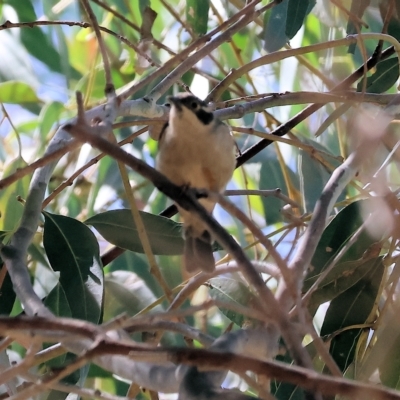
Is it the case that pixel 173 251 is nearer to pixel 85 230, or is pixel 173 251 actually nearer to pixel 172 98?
pixel 85 230

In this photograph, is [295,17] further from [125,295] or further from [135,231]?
[125,295]

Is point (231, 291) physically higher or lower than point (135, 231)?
lower

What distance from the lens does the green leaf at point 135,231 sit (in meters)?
1.97

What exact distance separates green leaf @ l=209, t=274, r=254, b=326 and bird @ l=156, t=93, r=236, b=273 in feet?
A: 0.55

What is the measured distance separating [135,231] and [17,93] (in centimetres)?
107

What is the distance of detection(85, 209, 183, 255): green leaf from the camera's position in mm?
1974

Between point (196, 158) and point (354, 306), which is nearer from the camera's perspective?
point (354, 306)

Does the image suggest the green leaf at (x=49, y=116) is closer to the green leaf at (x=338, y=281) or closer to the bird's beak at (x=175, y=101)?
the bird's beak at (x=175, y=101)

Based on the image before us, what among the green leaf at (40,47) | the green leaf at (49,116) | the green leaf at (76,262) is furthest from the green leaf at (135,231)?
the green leaf at (40,47)

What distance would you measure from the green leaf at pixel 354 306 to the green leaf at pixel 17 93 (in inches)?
59.4

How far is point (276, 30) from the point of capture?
221 centimetres

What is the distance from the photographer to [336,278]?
5.84ft

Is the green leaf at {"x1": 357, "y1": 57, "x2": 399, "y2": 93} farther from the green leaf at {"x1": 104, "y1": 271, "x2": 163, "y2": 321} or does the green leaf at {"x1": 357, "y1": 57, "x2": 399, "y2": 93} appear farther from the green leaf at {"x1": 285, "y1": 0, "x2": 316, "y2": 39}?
the green leaf at {"x1": 104, "y1": 271, "x2": 163, "y2": 321}

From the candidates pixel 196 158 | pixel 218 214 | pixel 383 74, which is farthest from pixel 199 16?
pixel 218 214
